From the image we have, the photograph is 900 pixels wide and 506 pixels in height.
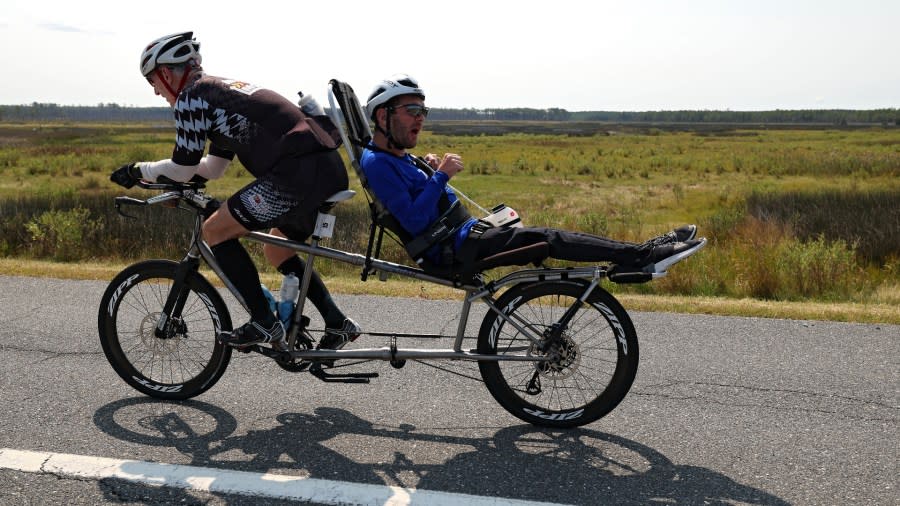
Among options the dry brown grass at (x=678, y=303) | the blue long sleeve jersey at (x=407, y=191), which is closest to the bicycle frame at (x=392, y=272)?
the blue long sleeve jersey at (x=407, y=191)

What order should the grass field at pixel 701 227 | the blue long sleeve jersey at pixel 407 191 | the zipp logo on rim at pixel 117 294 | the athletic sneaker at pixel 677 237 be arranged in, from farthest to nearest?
the grass field at pixel 701 227 → the zipp logo on rim at pixel 117 294 → the blue long sleeve jersey at pixel 407 191 → the athletic sneaker at pixel 677 237

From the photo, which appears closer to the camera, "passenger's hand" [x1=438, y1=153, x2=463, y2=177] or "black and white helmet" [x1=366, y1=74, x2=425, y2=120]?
"passenger's hand" [x1=438, y1=153, x2=463, y2=177]

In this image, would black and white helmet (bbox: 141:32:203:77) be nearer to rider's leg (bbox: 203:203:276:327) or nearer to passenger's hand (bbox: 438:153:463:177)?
rider's leg (bbox: 203:203:276:327)

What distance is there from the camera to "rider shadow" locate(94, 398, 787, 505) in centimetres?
354

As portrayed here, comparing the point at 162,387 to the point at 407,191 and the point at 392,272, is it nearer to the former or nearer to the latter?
the point at 392,272

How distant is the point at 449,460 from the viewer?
387 centimetres

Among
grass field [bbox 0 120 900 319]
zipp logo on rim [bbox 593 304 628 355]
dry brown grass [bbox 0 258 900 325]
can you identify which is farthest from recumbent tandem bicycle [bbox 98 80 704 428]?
grass field [bbox 0 120 900 319]

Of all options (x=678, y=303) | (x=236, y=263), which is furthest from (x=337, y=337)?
(x=678, y=303)

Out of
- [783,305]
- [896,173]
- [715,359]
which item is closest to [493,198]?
[896,173]

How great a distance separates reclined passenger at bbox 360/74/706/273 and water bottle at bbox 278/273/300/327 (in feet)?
2.51

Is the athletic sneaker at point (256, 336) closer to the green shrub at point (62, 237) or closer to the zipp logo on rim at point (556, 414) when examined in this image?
the zipp logo on rim at point (556, 414)

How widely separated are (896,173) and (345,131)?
42.7 meters

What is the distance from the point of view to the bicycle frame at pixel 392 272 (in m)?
4.16

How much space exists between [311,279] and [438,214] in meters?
0.93
